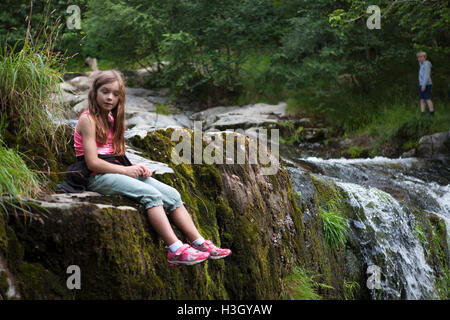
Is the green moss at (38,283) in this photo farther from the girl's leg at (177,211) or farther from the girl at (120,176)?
the girl's leg at (177,211)

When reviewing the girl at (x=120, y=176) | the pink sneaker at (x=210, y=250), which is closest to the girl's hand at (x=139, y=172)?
the girl at (x=120, y=176)

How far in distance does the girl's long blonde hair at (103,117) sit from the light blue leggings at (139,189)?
29 centimetres

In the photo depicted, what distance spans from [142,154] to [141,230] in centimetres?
109

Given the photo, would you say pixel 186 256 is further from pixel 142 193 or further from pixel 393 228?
pixel 393 228

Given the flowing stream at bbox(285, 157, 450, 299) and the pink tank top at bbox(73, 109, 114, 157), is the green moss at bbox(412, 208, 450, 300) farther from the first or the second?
the pink tank top at bbox(73, 109, 114, 157)

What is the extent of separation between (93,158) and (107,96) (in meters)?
0.49

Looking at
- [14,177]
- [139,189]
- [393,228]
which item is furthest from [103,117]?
[393,228]

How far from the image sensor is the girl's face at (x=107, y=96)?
3148mm

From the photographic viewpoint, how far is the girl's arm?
2.96 metres

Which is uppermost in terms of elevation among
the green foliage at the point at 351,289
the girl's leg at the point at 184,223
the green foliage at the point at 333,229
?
the girl's leg at the point at 184,223

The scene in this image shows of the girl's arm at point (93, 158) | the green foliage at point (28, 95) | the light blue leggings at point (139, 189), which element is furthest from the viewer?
the green foliage at point (28, 95)

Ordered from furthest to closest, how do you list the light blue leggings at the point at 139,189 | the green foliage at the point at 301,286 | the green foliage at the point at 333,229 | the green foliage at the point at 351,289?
the green foliage at the point at 333,229 → the green foliage at the point at 351,289 → the green foliage at the point at 301,286 → the light blue leggings at the point at 139,189

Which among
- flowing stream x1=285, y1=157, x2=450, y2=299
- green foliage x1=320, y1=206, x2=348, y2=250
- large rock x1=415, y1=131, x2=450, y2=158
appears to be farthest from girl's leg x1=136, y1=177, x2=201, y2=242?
large rock x1=415, y1=131, x2=450, y2=158

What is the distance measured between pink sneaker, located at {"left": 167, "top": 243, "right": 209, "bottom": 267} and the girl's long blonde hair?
88 centimetres
